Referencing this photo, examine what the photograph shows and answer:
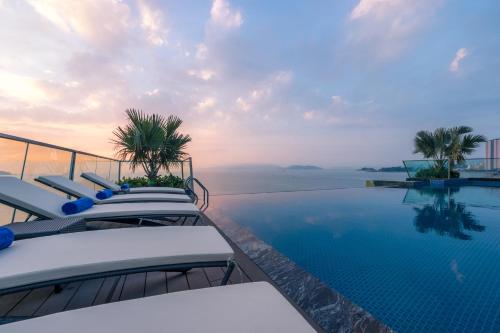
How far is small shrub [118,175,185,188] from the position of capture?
7.12 metres

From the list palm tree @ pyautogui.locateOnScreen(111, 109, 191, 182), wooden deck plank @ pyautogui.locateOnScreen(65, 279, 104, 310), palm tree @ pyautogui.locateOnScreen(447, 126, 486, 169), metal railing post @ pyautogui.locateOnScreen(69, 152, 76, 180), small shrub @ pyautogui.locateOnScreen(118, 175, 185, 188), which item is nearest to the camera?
wooden deck plank @ pyautogui.locateOnScreen(65, 279, 104, 310)

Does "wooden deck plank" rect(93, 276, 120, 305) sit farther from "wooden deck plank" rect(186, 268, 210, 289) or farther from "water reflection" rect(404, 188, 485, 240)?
"water reflection" rect(404, 188, 485, 240)

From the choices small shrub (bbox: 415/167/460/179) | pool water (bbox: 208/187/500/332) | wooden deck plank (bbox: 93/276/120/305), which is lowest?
pool water (bbox: 208/187/500/332)

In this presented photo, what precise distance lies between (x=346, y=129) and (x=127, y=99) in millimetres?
13160

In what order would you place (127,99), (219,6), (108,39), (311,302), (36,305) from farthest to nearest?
(127,99), (219,6), (108,39), (311,302), (36,305)

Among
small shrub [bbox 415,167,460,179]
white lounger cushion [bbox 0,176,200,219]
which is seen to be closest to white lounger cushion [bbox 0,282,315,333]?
white lounger cushion [bbox 0,176,200,219]

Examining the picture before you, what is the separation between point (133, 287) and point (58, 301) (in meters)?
0.48

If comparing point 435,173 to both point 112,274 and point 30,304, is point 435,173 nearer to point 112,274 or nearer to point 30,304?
point 112,274

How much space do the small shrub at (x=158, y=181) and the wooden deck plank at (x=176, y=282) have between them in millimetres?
5462

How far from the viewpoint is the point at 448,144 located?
13359 mm

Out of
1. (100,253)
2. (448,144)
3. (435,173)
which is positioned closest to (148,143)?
(100,253)

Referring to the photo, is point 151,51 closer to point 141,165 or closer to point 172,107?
point 172,107

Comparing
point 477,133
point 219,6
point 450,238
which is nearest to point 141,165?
point 219,6

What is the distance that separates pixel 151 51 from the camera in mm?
7520
